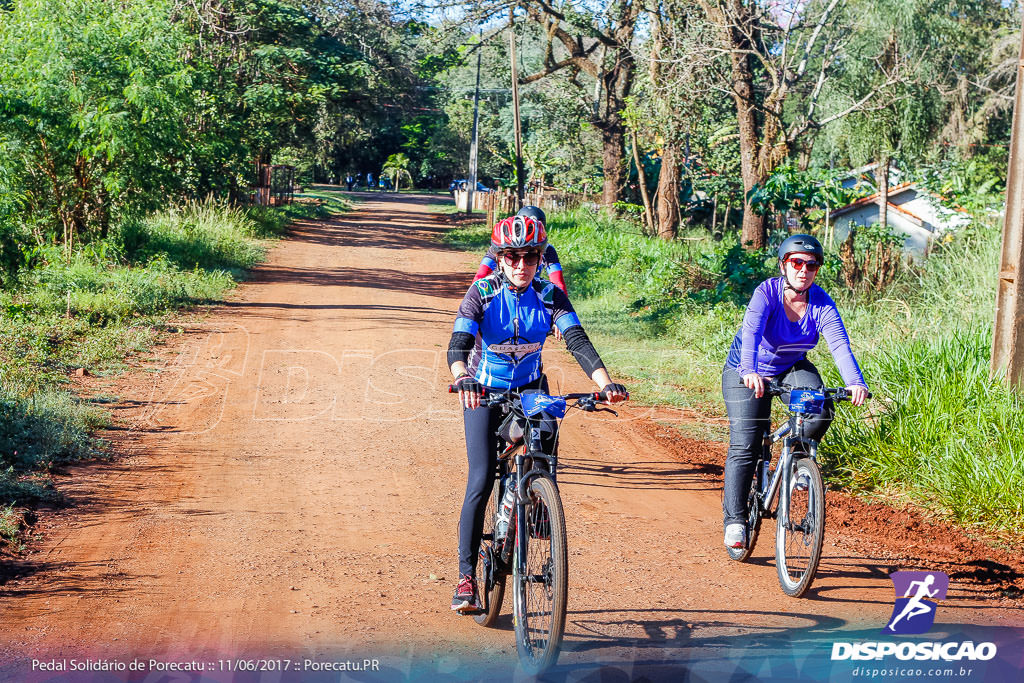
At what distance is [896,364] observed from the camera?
8117 millimetres

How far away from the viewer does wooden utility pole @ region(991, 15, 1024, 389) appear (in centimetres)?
740

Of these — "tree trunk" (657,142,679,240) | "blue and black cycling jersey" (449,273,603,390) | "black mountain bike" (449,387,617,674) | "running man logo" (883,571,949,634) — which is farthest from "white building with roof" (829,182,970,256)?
"black mountain bike" (449,387,617,674)

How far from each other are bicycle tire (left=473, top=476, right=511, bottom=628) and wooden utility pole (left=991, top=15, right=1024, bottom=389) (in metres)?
4.67

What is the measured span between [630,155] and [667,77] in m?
11.9

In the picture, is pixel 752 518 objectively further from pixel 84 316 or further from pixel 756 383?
pixel 84 316

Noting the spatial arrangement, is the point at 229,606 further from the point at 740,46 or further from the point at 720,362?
the point at 740,46

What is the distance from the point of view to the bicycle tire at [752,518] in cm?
570

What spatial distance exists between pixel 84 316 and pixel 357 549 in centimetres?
842

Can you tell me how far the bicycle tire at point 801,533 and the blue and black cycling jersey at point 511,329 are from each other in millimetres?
1429

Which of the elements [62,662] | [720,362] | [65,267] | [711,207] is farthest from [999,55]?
[62,662]

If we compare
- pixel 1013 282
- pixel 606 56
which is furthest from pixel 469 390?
pixel 606 56

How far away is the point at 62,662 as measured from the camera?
418 centimetres

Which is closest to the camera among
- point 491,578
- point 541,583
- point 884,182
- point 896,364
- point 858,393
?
point 541,583

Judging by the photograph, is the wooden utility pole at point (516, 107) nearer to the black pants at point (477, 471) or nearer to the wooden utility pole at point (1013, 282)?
the wooden utility pole at point (1013, 282)
